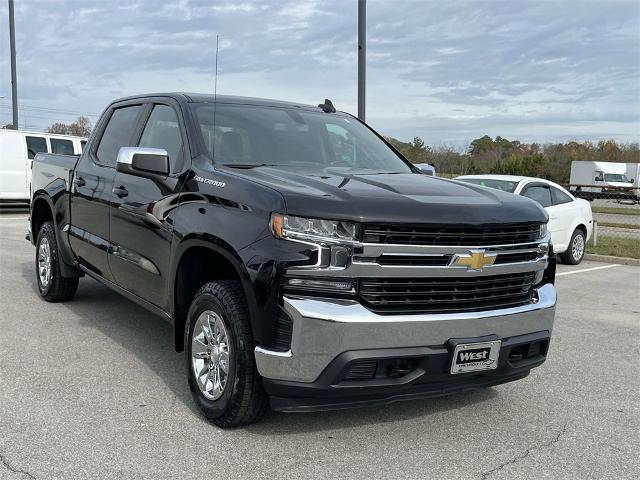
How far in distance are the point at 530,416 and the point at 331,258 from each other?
1857 mm

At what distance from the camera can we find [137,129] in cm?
517

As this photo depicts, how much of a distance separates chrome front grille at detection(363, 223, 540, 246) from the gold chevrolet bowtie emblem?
6cm

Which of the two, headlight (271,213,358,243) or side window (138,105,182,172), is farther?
side window (138,105,182,172)

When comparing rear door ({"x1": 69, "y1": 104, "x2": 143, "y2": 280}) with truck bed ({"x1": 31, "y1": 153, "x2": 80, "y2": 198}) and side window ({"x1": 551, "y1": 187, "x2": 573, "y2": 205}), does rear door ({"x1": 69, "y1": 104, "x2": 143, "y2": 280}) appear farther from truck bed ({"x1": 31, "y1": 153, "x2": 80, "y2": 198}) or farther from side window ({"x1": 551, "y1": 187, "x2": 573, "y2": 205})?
side window ({"x1": 551, "y1": 187, "x2": 573, "y2": 205})

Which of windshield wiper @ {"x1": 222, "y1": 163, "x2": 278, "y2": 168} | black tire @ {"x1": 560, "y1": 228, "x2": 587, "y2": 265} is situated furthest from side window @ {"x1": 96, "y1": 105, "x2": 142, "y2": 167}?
black tire @ {"x1": 560, "y1": 228, "x2": 587, "y2": 265}

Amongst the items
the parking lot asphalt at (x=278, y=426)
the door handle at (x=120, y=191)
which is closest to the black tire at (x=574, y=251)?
the parking lot asphalt at (x=278, y=426)

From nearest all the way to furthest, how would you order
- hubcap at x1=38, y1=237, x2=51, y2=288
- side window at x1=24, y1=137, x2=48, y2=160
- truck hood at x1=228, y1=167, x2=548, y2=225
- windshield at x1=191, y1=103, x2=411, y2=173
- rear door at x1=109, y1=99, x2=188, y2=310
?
truck hood at x1=228, y1=167, x2=548, y2=225, rear door at x1=109, y1=99, x2=188, y2=310, windshield at x1=191, y1=103, x2=411, y2=173, hubcap at x1=38, y1=237, x2=51, y2=288, side window at x1=24, y1=137, x2=48, y2=160

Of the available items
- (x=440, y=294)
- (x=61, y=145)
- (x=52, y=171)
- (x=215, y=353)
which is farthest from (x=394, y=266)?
(x=61, y=145)

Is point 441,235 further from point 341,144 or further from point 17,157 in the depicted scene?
point 17,157

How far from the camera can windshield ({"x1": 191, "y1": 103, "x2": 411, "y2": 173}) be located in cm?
434

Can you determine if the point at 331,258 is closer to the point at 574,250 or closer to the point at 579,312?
the point at 579,312

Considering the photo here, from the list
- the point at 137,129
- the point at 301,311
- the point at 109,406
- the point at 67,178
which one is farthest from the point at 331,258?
the point at 67,178

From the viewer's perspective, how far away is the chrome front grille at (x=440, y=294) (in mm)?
3242

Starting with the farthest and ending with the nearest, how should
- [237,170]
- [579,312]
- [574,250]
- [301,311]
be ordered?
[574,250], [579,312], [237,170], [301,311]
